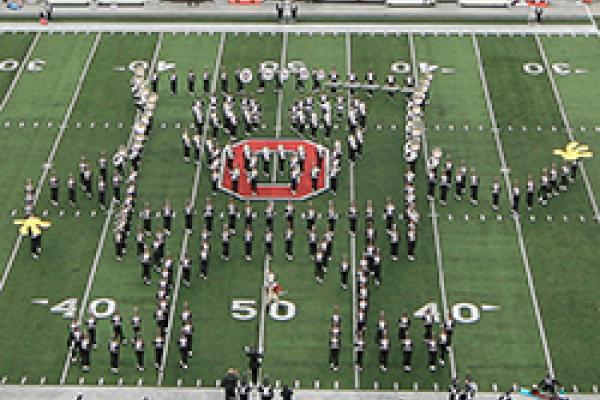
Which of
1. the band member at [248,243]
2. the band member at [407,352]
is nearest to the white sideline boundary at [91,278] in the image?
the band member at [248,243]

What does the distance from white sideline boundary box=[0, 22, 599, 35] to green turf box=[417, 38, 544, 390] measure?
346 centimetres

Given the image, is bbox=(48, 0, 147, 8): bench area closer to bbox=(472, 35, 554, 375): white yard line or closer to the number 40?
bbox=(472, 35, 554, 375): white yard line

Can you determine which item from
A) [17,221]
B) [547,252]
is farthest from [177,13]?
[547,252]

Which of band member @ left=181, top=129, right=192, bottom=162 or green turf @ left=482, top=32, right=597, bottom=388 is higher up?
band member @ left=181, top=129, right=192, bottom=162

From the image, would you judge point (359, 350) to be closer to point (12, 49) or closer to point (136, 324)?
point (136, 324)

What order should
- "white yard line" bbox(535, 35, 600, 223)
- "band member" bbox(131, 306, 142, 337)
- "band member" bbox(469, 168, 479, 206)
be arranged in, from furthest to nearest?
"white yard line" bbox(535, 35, 600, 223), "band member" bbox(469, 168, 479, 206), "band member" bbox(131, 306, 142, 337)

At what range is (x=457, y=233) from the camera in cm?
3634

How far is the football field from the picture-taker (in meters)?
31.9

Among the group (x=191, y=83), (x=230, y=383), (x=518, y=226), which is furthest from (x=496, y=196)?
(x=191, y=83)

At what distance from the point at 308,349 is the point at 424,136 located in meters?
10.8

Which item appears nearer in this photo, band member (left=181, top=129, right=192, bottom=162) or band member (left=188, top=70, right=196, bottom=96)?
band member (left=181, top=129, right=192, bottom=162)

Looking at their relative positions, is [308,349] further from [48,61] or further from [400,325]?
[48,61]

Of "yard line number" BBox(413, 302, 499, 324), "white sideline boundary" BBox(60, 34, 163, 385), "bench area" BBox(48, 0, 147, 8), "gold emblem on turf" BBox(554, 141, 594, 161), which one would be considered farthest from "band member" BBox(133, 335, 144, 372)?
"bench area" BBox(48, 0, 147, 8)

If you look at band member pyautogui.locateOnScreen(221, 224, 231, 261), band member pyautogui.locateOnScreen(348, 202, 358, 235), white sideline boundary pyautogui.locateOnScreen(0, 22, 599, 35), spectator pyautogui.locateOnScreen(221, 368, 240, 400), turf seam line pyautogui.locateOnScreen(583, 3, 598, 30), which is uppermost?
turf seam line pyautogui.locateOnScreen(583, 3, 598, 30)
